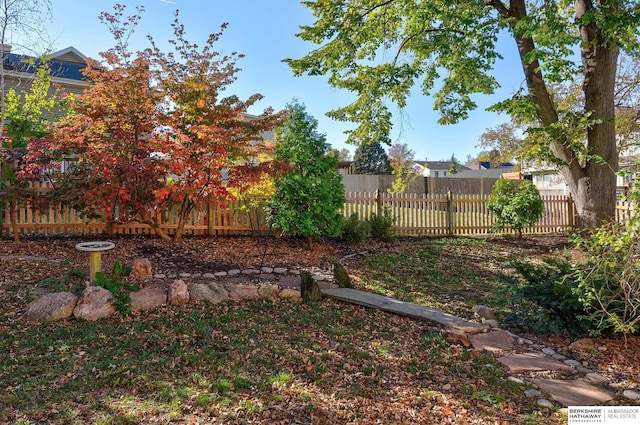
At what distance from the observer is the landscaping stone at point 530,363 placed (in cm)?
319

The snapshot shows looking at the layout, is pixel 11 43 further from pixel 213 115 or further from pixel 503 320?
pixel 503 320

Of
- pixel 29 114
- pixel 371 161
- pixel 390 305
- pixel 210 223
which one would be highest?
pixel 371 161

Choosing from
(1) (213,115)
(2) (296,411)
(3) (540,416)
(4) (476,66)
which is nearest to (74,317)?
(2) (296,411)

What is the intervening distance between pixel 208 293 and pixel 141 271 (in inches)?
49.2

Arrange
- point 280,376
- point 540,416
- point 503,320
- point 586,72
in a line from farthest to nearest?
1. point 586,72
2. point 503,320
3. point 280,376
4. point 540,416

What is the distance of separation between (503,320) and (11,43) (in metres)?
8.73

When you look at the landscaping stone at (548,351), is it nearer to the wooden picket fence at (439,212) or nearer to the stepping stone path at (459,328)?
the stepping stone path at (459,328)

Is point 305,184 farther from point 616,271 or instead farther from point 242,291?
point 616,271

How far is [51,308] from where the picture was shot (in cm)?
396

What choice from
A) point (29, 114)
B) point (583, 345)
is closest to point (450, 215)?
point (583, 345)

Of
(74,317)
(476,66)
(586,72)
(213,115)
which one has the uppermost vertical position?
(476,66)

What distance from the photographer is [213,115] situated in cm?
657

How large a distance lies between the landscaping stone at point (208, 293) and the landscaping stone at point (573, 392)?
322 centimetres
